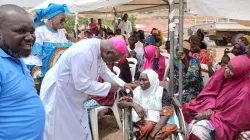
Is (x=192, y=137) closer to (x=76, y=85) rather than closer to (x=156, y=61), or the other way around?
(x=76, y=85)

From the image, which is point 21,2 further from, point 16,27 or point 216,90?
point 16,27

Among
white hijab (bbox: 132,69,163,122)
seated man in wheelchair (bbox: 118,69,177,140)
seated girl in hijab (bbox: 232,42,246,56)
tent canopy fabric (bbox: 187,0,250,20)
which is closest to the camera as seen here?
tent canopy fabric (bbox: 187,0,250,20)

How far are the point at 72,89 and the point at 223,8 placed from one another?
A: 5.76ft

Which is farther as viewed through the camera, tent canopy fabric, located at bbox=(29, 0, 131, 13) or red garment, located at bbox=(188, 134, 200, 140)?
tent canopy fabric, located at bbox=(29, 0, 131, 13)

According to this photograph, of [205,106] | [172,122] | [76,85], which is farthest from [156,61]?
[76,85]

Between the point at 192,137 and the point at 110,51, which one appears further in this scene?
the point at 192,137

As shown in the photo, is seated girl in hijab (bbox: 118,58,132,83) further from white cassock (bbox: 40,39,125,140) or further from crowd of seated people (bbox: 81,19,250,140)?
white cassock (bbox: 40,39,125,140)

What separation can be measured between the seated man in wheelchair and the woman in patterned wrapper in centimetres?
93

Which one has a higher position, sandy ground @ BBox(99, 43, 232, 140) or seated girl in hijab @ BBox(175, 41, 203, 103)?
seated girl in hijab @ BBox(175, 41, 203, 103)

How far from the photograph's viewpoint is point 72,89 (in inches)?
96.3

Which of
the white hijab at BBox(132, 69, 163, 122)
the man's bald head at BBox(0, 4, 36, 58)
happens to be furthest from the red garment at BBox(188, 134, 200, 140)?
the man's bald head at BBox(0, 4, 36, 58)

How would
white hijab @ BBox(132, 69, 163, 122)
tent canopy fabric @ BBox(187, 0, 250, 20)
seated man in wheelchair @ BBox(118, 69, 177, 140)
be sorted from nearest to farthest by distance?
1. tent canopy fabric @ BBox(187, 0, 250, 20)
2. seated man in wheelchair @ BBox(118, 69, 177, 140)
3. white hijab @ BBox(132, 69, 163, 122)

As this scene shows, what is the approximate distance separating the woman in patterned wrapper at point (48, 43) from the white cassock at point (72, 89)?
0.67 metres

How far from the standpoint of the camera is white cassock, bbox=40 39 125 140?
2.30m
